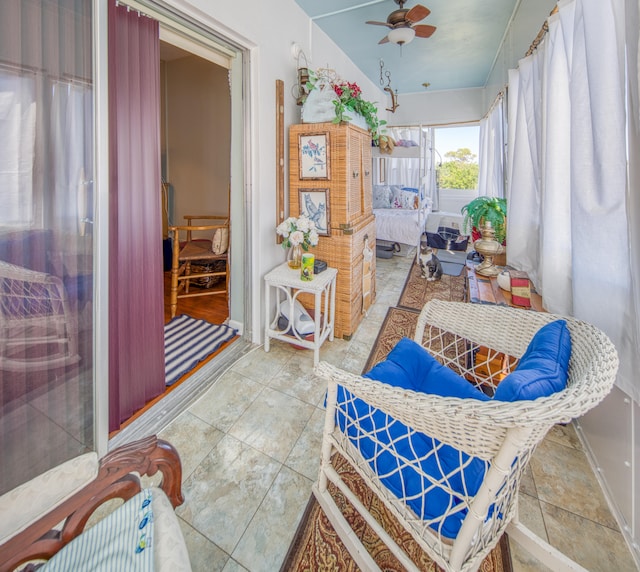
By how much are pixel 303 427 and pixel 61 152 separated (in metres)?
1.54

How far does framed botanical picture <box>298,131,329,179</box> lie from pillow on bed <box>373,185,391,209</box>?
10.8ft

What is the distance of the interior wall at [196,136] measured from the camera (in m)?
3.46

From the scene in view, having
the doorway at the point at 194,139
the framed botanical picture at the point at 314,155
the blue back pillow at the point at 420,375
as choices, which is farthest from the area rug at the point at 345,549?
the doorway at the point at 194,139

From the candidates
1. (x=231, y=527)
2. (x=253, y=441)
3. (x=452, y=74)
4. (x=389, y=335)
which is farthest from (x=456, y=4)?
(x=231, y=527)

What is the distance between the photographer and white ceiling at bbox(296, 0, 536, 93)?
2.65m

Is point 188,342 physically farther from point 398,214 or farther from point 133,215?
point 398,214

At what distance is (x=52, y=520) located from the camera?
66cm

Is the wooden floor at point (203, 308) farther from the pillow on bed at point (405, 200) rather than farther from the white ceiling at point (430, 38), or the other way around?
the pillow on bed at point (405, 200)

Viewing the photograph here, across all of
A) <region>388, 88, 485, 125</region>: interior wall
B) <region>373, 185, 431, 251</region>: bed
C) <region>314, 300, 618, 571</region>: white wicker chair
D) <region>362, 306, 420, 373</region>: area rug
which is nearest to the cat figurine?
<region>373, 185, 431, 251</region>: bed

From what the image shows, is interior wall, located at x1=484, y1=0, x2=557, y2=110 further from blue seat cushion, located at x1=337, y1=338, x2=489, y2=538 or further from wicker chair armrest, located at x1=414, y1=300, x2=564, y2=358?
blue seat cushion, located at x1=337, y1=338, x2=489, y2=538

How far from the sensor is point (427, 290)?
362cm

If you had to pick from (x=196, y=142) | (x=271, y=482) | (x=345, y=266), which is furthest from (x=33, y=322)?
(x=196, y=142)

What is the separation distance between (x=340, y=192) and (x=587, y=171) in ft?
4.63

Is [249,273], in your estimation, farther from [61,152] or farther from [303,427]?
[61,152]
